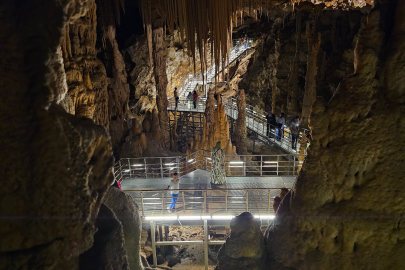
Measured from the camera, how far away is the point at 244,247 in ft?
12.2

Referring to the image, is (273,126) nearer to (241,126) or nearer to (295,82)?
(241,126)

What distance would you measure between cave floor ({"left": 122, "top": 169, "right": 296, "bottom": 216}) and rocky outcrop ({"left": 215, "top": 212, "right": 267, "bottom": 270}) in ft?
7.87

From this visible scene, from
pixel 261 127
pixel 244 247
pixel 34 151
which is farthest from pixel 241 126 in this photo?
pixel 34 151

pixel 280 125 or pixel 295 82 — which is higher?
pixel 295 82

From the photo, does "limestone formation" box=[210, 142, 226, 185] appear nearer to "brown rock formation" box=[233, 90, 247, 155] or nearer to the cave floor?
the cave floor

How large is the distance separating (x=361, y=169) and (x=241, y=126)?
1086 cm

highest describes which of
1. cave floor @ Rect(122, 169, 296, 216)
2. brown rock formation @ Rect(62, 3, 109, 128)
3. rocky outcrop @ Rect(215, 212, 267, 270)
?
brown rock formation @ Rect(62, 3, 109, 128)

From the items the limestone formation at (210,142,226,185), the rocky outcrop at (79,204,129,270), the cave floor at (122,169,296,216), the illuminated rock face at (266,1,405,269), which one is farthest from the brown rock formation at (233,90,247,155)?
the rocky outcrop at (79,204,129,270)

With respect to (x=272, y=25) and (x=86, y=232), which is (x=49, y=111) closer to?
(x=86, y=232)

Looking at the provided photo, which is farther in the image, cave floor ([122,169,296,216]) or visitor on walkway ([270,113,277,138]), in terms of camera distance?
visitor on walkway ([270,113,277,138])

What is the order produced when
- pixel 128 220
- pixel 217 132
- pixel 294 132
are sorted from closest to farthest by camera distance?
pixel 128 220
pixel 217 132
pixel 294 132

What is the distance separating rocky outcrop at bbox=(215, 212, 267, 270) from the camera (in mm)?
3707

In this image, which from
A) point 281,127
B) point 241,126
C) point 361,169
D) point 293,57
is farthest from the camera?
point 293,57

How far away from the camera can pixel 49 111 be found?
1.82 metres
